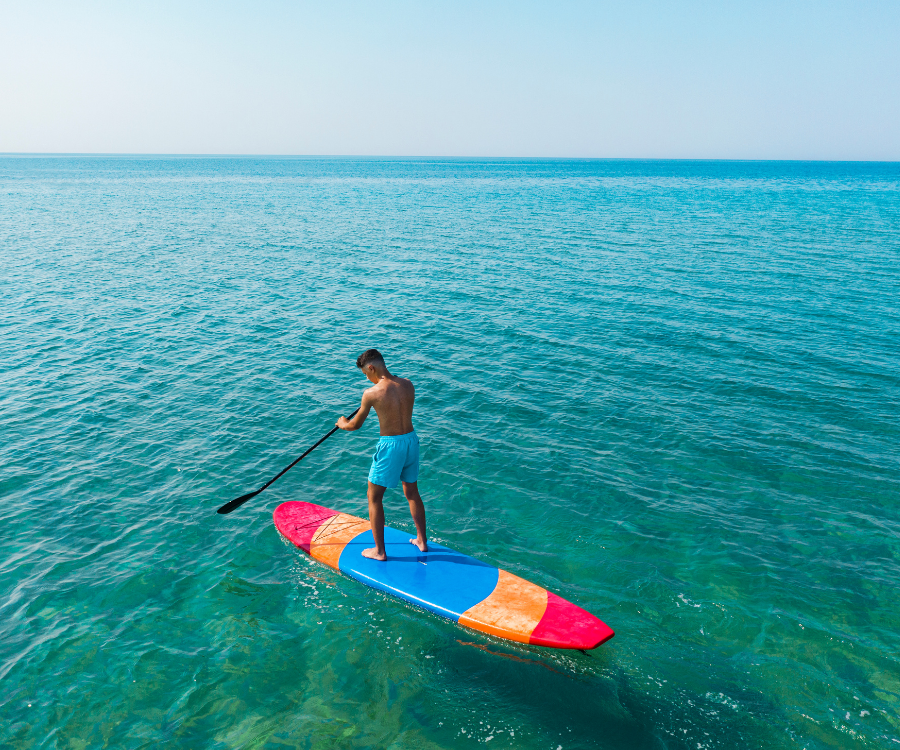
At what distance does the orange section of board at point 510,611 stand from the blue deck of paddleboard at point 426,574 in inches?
5.5

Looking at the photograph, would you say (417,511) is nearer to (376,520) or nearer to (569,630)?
(376,520)

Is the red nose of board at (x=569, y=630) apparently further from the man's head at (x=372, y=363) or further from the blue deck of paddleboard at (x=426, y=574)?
the man's head at (x=372, y=363)

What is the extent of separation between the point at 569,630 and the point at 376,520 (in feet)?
10.8

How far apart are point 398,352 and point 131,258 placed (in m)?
23.2

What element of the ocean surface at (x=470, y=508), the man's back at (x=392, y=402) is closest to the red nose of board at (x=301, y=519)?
the ocean surface at (x=470, y=508)

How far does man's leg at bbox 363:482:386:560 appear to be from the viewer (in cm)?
890

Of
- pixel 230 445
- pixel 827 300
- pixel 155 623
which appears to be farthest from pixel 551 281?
pixel 155 623

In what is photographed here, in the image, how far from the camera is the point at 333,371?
18.3 metres

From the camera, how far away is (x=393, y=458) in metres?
8.60

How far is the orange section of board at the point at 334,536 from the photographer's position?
9.77 metres

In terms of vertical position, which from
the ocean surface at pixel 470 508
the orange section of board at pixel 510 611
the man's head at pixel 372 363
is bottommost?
the ocean surface at pixel 470 508

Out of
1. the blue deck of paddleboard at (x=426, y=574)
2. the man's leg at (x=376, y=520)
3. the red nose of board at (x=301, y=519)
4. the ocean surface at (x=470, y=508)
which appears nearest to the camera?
the ocean surface at (x=470, y=508)

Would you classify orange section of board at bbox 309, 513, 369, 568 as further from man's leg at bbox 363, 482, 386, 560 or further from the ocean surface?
man's leg at bbox 363, 482, 386, 560

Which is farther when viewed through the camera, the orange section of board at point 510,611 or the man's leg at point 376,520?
the man's leg at point 376,520
